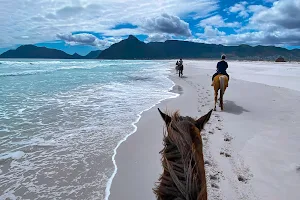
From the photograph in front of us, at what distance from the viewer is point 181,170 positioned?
4.55ft

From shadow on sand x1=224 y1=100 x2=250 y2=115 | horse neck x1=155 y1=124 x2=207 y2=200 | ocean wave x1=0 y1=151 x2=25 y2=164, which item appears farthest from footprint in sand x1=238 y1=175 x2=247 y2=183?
shadow on sand x1=224 y1=100 x2=250 y2=115

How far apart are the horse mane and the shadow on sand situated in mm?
7183

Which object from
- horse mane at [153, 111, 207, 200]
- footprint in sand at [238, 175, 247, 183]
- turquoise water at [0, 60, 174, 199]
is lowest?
turquoise water at [0, 60, 174, 199]

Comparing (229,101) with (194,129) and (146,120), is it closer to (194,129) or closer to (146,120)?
(146,120)

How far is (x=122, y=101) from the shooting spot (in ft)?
36.1

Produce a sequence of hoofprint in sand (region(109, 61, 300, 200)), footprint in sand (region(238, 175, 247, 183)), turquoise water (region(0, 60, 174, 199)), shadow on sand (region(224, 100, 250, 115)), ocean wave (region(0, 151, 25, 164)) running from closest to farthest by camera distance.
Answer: hoofprint in sand (region(109, 61, 300, 200)) < footprint in sand (region(238, 175, 247, 183)) < turquoise water (region(0, 60, 174, 199)) < ocean wave (region(0, 151, 25, 164)) < shadow on sand (region(224, 100, 250, 115))

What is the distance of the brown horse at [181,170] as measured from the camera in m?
1.30

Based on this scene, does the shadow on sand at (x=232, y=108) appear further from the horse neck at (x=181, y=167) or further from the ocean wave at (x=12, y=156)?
the horse neck at (x=181, y=167)

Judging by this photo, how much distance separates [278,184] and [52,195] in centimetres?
337

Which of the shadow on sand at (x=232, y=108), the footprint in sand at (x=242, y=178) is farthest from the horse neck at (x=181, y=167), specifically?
the shadow on sand at (x=232, y=108)

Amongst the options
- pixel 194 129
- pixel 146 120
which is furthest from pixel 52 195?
pixel 146 120

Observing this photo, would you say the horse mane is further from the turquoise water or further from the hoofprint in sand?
the turquoise water

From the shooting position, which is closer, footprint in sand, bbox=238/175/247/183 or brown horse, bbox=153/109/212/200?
brown horse, bbox=153/109/212/200

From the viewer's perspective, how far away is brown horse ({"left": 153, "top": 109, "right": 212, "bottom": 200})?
1300mm
